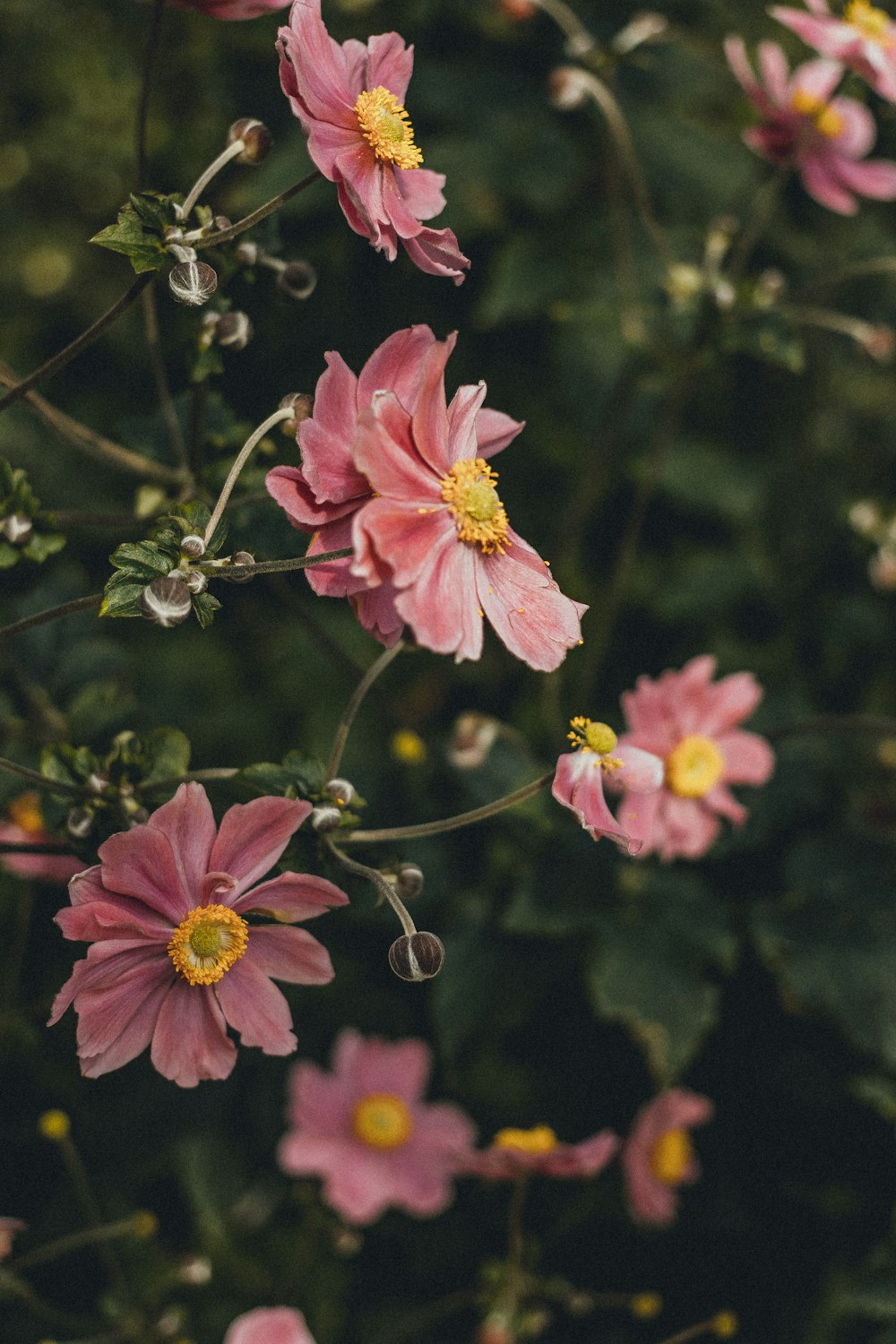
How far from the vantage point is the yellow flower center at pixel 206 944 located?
1015mm

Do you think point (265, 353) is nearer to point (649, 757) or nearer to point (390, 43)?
point (390, 43)

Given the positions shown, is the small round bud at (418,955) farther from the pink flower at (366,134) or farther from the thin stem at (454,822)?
the pink flower at (366,134)

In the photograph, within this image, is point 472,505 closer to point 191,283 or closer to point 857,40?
point 191,283

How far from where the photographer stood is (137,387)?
2.11 metres

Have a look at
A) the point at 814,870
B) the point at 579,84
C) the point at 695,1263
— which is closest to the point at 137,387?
the point at 579,84

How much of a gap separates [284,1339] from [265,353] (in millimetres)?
1305

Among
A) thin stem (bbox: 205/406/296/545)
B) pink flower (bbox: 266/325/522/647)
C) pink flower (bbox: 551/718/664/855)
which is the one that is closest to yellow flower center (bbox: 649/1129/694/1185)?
pink flower (bbox: 551/718/664/855)

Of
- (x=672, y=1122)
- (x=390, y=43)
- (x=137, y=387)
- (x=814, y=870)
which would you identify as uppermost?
(x=390, y=43)

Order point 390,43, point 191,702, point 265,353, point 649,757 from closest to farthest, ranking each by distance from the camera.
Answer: point 390,43 < point 649,757 < point 265,353 < point 191,702

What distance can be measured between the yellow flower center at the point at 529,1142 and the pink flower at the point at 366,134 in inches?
44.7

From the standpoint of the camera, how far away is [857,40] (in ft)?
4.84

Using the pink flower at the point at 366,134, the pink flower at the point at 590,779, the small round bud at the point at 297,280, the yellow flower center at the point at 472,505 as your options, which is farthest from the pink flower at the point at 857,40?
the pink flower at the point at 590,779

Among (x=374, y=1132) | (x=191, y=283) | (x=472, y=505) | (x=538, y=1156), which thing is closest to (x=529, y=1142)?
(x=538, y=1156)

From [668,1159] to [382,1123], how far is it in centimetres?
51
